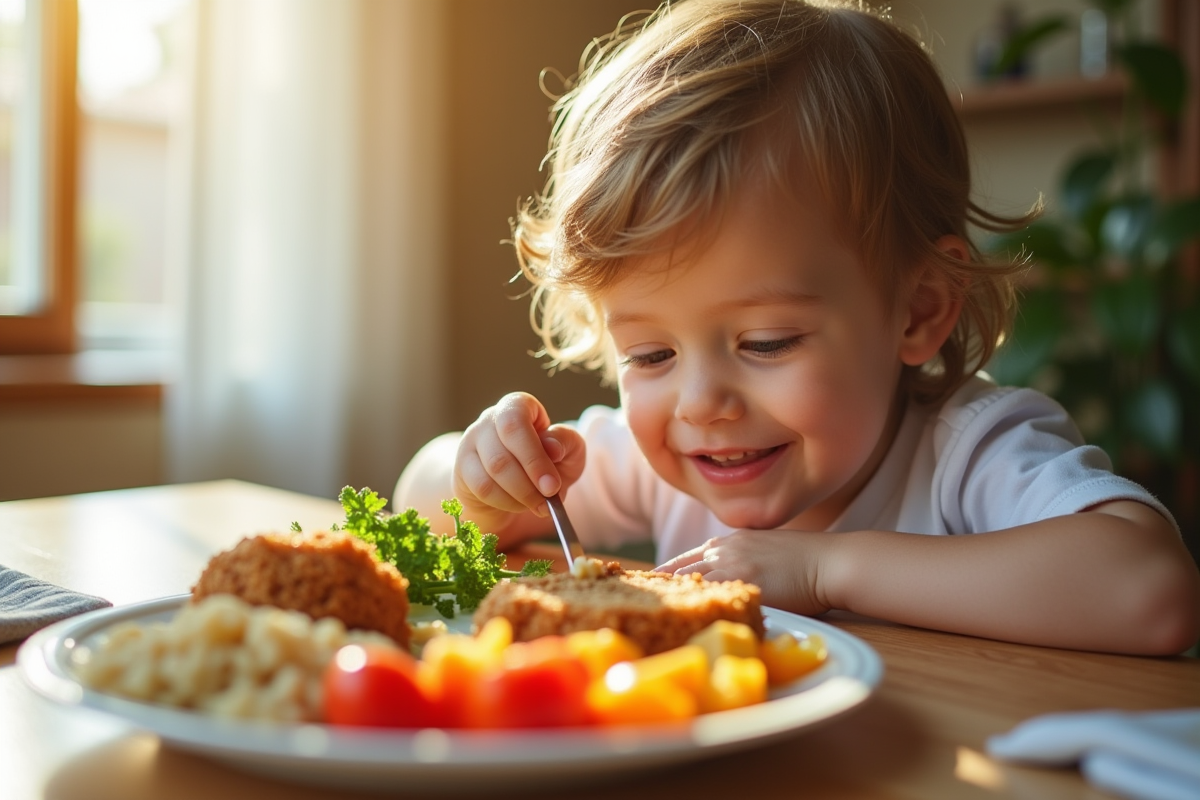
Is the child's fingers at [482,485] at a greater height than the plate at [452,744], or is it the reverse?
the plate at [452,744]

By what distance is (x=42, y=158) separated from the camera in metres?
2.79

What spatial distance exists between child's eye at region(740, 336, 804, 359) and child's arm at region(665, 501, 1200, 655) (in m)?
0.23

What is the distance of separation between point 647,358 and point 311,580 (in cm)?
62

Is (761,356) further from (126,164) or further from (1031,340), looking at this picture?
(126,164)

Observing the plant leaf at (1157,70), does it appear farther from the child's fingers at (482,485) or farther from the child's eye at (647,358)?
the child's fingers at (482,485)

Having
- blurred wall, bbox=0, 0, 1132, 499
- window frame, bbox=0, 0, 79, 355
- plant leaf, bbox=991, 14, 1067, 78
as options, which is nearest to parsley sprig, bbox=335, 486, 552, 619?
window frame, bbox=0, 0, 79, 355

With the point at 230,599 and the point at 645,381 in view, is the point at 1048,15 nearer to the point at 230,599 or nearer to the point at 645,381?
the point at 645,381

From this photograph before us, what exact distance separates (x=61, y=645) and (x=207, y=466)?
232 centimetres

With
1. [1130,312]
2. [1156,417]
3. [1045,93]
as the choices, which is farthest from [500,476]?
[1045,93]

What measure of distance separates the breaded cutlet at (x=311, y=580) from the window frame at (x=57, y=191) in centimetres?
243

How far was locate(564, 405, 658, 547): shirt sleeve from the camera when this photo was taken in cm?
166

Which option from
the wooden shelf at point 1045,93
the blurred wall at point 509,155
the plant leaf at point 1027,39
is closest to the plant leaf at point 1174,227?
the plant leaf at point 1027,39

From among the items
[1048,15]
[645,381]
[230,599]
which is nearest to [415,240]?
[645,381]

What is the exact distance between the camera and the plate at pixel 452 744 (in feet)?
1.46
